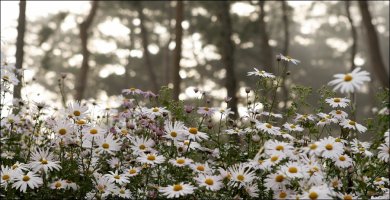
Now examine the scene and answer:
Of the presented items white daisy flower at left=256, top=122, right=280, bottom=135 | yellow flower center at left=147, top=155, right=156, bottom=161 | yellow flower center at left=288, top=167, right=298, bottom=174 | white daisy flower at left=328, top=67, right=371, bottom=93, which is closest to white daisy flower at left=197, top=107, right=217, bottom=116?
white daisy flower at left=256, top=122, right=280, bottom=135

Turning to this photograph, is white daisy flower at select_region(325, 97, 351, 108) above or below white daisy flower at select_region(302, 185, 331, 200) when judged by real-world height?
above

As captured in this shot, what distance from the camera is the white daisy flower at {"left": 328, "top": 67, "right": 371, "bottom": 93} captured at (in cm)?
276

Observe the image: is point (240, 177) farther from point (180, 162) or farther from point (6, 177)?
point (6, 177)

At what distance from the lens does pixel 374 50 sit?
495 inches

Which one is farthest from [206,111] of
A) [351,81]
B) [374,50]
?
[374,50]

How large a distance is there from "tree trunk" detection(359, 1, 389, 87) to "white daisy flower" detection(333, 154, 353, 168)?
9576mm

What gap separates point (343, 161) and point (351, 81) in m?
0.64

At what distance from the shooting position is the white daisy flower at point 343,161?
10.5 ft

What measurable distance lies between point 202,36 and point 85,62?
8.77 m

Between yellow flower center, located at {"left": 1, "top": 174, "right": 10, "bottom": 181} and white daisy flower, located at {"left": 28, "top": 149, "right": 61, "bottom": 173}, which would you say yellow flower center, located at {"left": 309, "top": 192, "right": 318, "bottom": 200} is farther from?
yellow flower center, located at {"left": 1, "top": 174, "right": 10, "bottom": 181}

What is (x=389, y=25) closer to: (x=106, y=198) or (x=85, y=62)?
(x=85, y=62)

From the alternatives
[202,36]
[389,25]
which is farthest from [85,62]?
[389,25]

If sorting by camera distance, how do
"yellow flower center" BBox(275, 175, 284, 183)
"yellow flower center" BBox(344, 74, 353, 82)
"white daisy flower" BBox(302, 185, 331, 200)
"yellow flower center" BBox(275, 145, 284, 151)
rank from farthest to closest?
"yellow flower center" BBox(275, 145, 284, 151) → "yellow flower center" BBox(275, 175, 284, 183) → "yellow flower center" BBox(344, 74, 353, 82) → "white daisy flower" BBox(302, 185, 331, 200)

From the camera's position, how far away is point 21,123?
5.44 m
